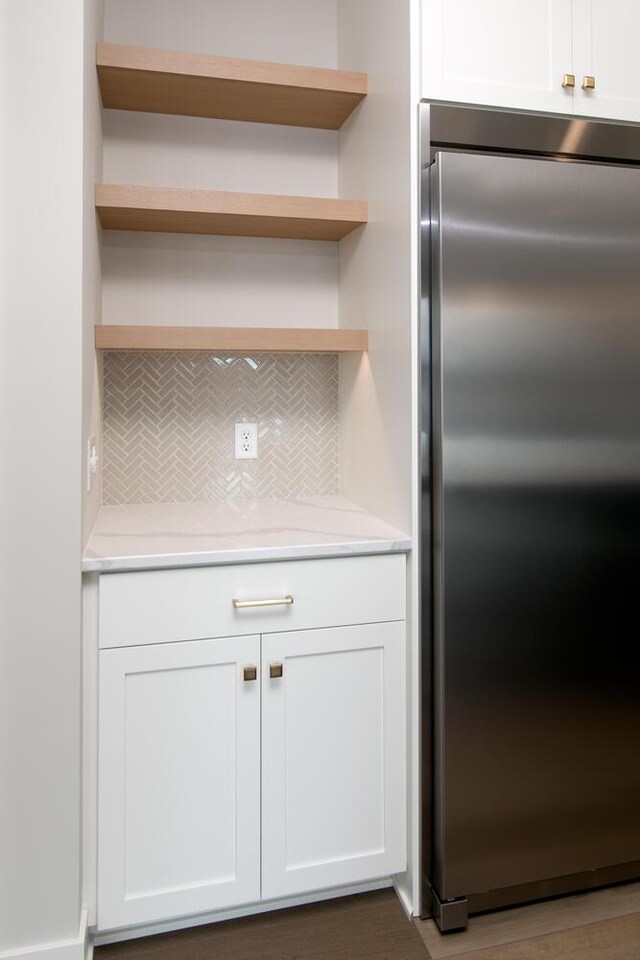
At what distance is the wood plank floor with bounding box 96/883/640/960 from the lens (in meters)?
1.52

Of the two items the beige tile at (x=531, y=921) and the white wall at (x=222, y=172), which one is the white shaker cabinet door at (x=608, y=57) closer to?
the white wall at (x=222, y=172)

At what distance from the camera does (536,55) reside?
63.8 inches

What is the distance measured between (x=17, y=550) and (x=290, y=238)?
129 centimetres

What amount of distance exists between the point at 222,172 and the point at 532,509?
54.0 inches

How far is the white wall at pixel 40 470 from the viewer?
1.33m

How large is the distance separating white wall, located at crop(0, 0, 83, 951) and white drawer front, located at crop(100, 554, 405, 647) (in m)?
0.11

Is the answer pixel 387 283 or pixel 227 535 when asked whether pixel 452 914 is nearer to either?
pixel 227 535

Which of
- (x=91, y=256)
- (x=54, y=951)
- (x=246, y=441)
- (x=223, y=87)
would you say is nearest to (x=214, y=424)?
(x=246, y=441)

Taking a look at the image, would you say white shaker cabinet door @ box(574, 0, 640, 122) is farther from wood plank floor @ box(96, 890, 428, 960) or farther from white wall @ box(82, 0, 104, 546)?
wood plank floor @ box(96, 890, 428, 960)

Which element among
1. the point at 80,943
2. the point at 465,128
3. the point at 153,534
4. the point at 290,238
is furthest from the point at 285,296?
the point at 80,943

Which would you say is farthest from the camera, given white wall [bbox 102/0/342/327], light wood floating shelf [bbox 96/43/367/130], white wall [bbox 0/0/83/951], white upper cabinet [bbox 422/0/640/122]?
white wall [bbox 102/0/342/327]

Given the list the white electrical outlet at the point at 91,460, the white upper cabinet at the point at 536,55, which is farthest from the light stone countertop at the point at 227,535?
the white upper cabinet at the point at 536,55

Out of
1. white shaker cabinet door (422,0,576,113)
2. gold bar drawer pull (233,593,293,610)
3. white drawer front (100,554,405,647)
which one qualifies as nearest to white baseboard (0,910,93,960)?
white drawer front (100,554,405,647)

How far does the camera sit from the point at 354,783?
5.30 ft
